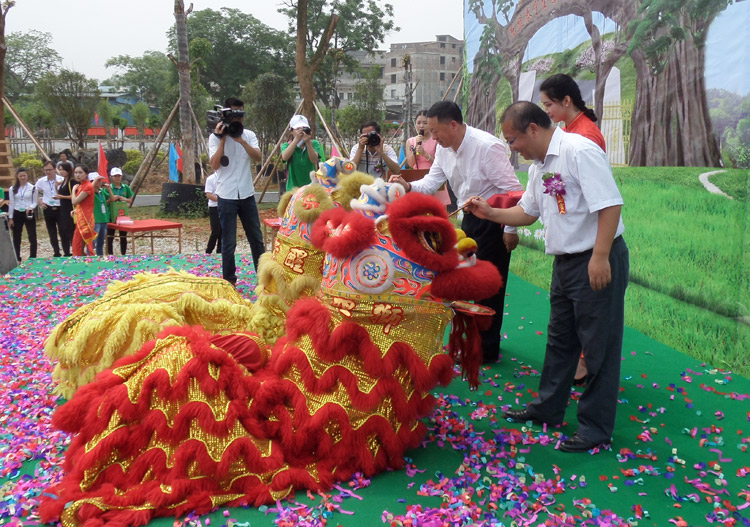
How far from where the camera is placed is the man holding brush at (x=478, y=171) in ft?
10.9

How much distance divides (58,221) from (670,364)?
7848mm

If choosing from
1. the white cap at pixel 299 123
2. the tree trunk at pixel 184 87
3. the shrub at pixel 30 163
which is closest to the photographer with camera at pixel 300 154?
the white cap at pixel 299 123

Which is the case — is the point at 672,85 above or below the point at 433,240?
above

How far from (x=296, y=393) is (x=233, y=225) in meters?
3.02

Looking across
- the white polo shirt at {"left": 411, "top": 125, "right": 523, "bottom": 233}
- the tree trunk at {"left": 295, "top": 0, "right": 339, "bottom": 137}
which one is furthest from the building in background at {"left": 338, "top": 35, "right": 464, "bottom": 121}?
the white polo shirt at {"left": 411, "top": 125, "right": 523, "bottom": 233}

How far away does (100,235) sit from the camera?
743 centimetres

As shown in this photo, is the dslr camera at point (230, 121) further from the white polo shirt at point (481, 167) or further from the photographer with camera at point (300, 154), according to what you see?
the white polo shirt at point (481, 167)

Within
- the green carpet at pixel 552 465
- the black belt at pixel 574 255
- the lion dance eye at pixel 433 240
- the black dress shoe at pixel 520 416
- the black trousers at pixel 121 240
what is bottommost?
the green carpet at pixel 552 465

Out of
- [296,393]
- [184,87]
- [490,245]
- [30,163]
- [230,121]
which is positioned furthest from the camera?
[30,163]

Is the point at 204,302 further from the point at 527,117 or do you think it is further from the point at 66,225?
the point at 66,225

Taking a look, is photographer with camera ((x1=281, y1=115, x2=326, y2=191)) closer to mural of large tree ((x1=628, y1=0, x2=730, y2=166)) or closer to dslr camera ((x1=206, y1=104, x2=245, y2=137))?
dslr camera ((x1=206, y1=104, x2=245, y2=137))

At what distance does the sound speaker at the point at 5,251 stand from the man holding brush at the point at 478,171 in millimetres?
5204

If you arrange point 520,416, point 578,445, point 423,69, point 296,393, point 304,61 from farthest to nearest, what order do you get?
point 423,69 → point 304,61 → point 520,416 → point 578,445 → point 296,393

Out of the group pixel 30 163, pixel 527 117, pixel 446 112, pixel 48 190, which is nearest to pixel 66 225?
pixel 48 190
